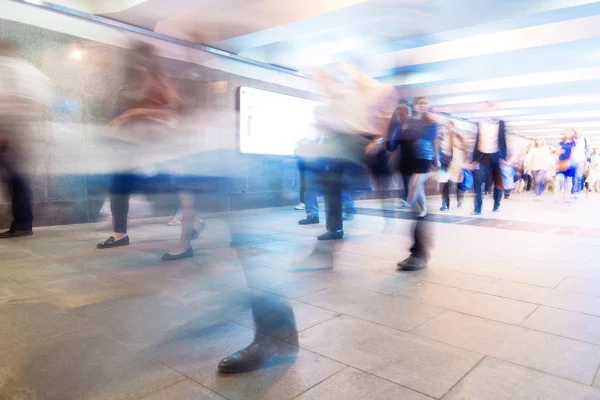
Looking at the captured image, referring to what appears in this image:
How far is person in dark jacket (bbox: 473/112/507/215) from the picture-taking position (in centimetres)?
852

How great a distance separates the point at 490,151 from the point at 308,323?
7.64 meters

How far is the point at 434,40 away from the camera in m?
8.41

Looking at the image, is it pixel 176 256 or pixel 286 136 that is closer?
pixel 286 136

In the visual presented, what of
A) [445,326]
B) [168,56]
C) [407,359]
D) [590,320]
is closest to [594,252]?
[590,320]

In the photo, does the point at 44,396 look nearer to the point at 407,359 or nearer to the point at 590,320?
the point at 407,359

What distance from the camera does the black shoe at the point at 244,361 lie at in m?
1.78

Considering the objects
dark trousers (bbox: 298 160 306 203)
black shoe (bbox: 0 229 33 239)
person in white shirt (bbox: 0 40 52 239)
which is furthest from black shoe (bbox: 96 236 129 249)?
person in white shirt (bbox: 0 40 52 239)

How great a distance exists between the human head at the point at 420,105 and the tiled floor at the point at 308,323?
1456mm

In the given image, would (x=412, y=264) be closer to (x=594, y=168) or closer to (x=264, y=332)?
(x=264, y=332)

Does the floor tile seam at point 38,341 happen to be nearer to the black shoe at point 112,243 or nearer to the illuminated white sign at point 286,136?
the illuminated white sign at point 286,136

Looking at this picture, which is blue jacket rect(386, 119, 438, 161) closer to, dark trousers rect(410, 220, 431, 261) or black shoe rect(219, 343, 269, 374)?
dark trousers rect(410, 220, 431, 261)

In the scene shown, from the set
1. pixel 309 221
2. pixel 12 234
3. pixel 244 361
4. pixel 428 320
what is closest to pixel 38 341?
pixel 244 361

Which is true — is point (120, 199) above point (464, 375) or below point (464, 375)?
above

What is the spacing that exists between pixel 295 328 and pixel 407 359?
0.65 m
